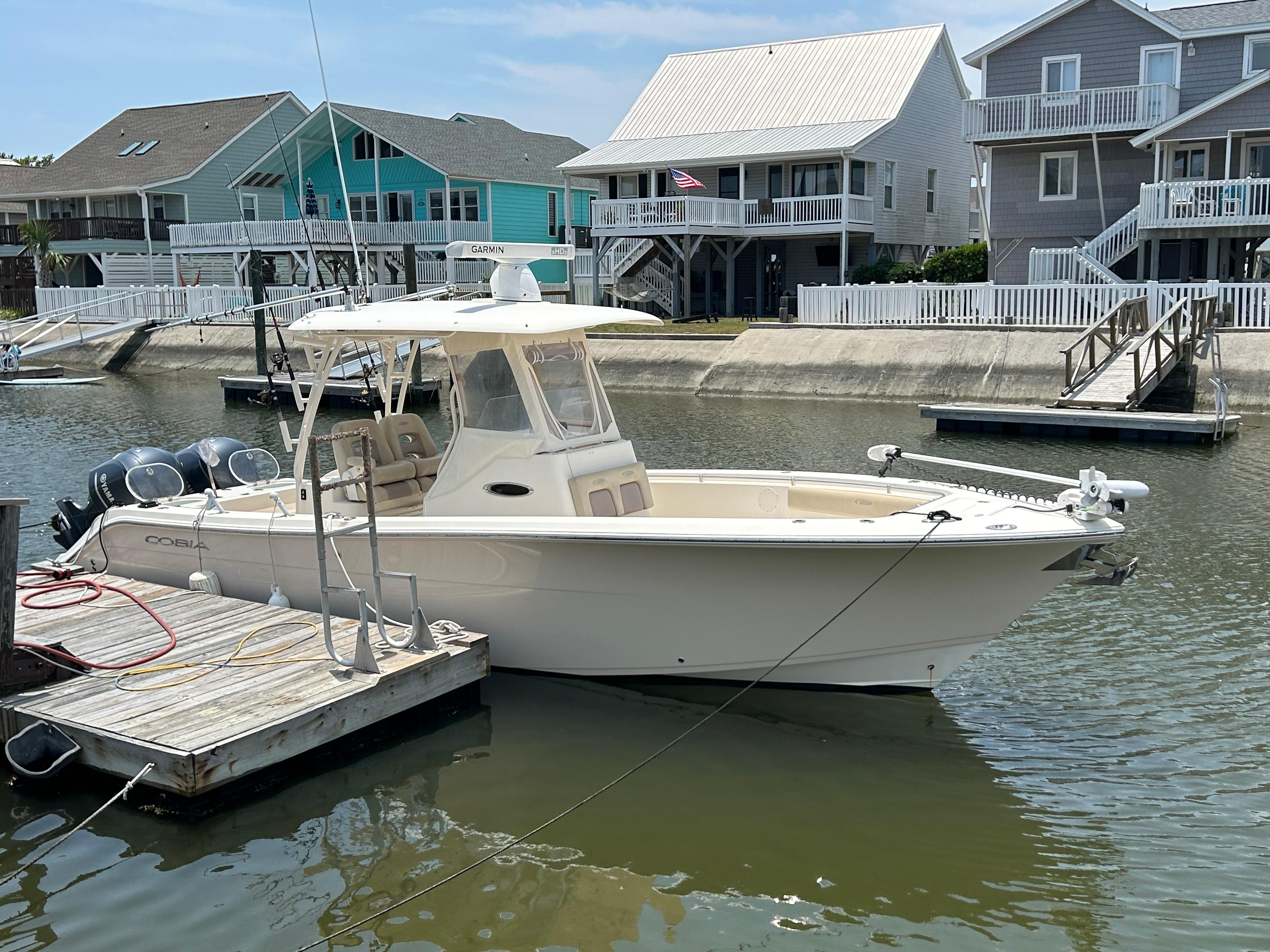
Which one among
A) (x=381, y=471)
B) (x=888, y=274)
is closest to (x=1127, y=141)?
(x=888, y=274)

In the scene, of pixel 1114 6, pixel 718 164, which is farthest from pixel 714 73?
pixel 1114 6

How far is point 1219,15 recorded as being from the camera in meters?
31.2

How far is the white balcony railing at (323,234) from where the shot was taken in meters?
43.1

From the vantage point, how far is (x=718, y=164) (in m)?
37.1

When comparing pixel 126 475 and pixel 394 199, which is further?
pixel 394 199

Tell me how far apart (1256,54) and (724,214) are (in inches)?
554

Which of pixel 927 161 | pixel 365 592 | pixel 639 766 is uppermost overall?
pixel 927 161

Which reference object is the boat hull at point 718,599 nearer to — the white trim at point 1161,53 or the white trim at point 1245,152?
the white trim at point 1245,152

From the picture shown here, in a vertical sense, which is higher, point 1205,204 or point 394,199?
point 394,199

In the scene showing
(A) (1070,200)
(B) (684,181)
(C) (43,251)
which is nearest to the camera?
(B) (684,181)

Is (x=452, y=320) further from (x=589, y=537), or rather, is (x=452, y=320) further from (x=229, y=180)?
(x=229, y=180)

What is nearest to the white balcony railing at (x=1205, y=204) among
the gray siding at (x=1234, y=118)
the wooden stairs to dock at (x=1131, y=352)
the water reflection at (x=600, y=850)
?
the gray siding at (x=1234, y=118)

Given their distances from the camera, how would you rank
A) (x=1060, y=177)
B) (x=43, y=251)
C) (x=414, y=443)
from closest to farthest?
(x=414, y=443) → (x=1060, y=177) → (x=43, y=251)

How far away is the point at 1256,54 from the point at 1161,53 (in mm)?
2193
